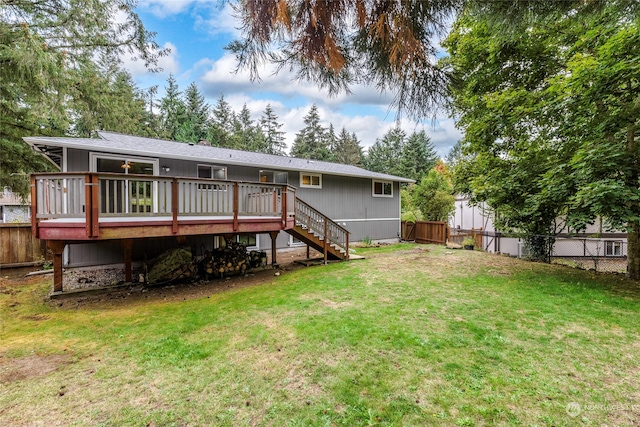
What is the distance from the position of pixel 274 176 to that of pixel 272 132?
32.1m

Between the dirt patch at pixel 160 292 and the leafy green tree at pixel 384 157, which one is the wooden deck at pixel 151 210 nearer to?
the dirt patch at pixel 160 292

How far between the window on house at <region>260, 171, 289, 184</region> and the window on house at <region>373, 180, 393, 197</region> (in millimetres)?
5286

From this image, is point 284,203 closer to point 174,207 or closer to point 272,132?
point 174,207

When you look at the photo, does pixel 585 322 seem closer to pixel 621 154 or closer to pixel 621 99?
pixel 621 154

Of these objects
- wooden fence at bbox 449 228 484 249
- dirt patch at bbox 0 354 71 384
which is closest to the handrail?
dirt patch at bbox 0 354 71 384

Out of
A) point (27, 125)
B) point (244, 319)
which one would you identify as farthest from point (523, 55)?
point (27, 125)

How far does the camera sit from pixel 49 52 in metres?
6.26

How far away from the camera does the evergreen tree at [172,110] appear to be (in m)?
30.8

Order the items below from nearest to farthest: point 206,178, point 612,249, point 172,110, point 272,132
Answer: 1. point 206,178
2. point 612,249
3. point 172,110
4. point 272,132

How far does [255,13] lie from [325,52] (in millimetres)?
719

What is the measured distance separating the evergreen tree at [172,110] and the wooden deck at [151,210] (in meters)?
26.2

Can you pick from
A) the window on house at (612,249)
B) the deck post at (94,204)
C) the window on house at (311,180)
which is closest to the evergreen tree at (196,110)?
the window on house at (311,180)

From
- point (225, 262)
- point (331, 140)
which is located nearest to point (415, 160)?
point (331, 140)

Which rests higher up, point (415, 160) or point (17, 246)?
point (415, 160)
